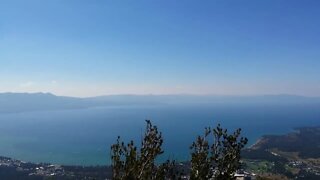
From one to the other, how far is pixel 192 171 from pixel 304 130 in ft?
520

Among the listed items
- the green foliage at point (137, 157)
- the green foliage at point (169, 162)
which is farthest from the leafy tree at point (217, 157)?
the green foliage at point (137, 157)

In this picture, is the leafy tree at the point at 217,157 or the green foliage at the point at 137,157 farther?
the leafy tree at the point at 217,157

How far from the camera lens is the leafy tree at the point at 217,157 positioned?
7059 millimetres

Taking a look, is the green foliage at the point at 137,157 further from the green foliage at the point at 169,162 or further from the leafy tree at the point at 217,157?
→ the leafy tree at the point at 217,157

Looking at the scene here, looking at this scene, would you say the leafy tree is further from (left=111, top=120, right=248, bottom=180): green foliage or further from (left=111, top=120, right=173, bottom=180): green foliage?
(left=111, top=120, right=173, bottom=180): green foliage

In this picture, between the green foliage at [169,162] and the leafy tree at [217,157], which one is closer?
the green foliage at [169,162]

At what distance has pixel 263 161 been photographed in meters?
86.6

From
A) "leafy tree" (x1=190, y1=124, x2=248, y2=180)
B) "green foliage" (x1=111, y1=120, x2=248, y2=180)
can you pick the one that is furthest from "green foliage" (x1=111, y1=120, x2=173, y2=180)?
"leafy tree" (x1=190, y1=124, x2=248, y2=180)

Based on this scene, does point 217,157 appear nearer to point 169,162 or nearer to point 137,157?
point 169,162

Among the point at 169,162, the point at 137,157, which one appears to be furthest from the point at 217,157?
the point at 137,157

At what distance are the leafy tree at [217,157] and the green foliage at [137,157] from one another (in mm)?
959

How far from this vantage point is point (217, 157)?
7270 millimetres

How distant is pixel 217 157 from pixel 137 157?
5.79 feet

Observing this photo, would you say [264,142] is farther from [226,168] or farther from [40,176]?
[226,168]
